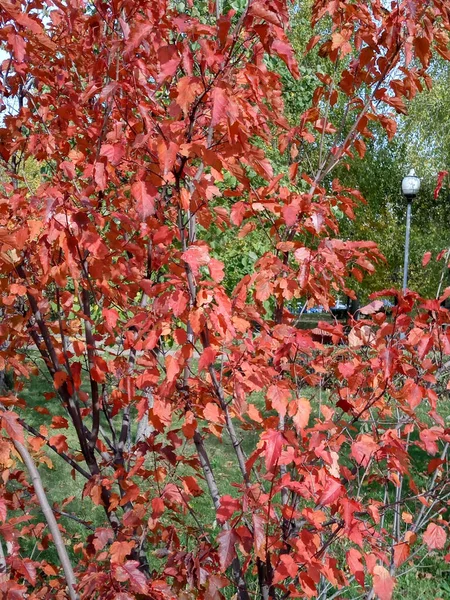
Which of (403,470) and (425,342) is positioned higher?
(425,342)

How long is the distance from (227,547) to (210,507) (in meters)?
3.64

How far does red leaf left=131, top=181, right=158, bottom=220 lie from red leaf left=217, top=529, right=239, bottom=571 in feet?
2.98

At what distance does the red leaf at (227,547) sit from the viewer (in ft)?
5.28

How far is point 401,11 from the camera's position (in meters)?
2.01

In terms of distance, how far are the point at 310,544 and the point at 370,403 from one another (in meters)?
0.46

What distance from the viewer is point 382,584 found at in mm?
1714

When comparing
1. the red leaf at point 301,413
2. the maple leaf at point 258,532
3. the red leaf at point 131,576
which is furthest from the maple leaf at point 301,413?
the red leaf at point 131,576

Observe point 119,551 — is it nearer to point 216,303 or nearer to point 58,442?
point 58,442

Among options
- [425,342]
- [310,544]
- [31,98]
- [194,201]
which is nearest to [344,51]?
[194,201]

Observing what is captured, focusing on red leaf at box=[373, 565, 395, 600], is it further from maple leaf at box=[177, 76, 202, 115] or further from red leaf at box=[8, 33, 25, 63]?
red leaf at box=[8, 33, 25, 63]

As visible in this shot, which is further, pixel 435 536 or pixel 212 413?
pixel 435 536

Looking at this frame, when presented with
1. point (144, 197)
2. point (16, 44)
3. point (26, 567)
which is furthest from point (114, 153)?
point (26, 567)

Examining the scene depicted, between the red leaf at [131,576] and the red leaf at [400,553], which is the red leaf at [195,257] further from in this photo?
the red leaf at [400,553]

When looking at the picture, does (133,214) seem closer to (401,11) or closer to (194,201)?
(194,201)
